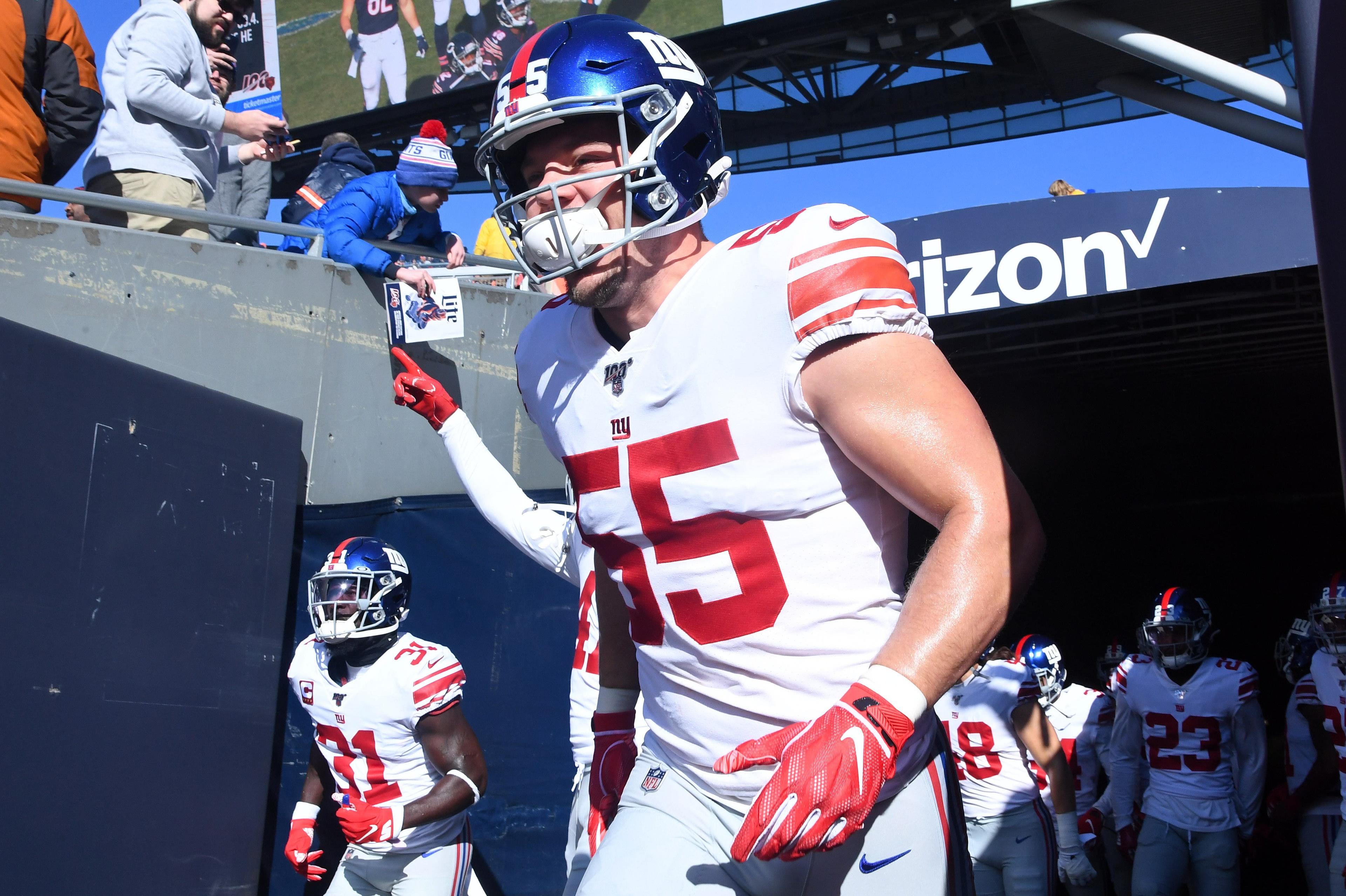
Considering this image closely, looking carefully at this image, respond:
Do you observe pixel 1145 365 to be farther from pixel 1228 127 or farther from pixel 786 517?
pixel 786 517

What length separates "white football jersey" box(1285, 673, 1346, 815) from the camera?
22.5ft

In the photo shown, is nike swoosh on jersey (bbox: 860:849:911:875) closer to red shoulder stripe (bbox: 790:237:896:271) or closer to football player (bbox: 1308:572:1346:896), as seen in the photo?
red shoulder stripe (bbox: 790:237:896:271)

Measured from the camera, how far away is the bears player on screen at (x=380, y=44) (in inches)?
589

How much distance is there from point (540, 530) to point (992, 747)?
3.78 m

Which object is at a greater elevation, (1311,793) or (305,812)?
(305,812)

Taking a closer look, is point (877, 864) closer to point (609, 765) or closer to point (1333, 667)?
point (609, 765)

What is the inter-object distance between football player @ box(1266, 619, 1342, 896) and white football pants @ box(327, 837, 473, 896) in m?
4.95

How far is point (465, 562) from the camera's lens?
7059mm

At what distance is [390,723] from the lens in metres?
5.69

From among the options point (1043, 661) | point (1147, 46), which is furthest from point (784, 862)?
point (1043, 661)

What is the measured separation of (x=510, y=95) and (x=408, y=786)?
14.5 feet

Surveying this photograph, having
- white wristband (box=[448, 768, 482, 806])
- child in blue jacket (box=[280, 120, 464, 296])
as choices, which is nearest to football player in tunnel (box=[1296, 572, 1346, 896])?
white wristband (box=[448, 768, 482, 806])

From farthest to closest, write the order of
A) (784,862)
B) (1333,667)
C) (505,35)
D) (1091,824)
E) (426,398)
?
(505,35), (1091,824), (1333,667), (426,398), (784,862)

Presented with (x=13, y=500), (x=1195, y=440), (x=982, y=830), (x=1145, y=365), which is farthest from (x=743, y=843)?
(x=1195, y=440)
